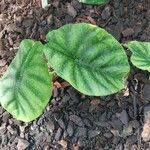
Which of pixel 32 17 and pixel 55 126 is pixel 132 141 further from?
pixel 32 17

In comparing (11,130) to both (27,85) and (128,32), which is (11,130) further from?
(128,32)

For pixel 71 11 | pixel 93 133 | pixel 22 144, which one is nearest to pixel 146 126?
pixel 93 133

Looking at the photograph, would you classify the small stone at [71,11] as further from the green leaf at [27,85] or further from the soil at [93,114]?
the green leaf at [27,85]

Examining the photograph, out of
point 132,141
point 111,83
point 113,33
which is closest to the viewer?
point 111,83

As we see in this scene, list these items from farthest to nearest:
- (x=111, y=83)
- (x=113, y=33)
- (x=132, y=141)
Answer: (x=113, y=33) → (x=132, y=141) → (x=111, y=83)

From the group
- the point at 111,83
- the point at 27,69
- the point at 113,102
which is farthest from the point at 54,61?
the point at 113,102

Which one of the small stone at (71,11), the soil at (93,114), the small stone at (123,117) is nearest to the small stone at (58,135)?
the soil at (93,114)
